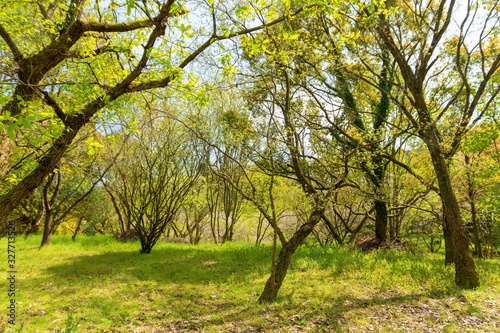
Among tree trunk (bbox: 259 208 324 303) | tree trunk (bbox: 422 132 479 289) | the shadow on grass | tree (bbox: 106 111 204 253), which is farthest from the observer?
tree (bbox: 106 111 204 253)

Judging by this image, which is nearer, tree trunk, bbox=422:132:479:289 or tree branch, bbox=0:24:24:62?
tree branch, bbox=0:24:24:62

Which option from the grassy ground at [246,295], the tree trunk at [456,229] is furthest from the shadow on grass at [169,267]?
the tree trunk at [456,229]

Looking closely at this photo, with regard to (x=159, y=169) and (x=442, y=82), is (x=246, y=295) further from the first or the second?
(x=442, y=82)

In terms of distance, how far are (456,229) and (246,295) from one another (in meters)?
5.77

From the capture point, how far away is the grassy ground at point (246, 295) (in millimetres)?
5715

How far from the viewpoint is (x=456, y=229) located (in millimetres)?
7316

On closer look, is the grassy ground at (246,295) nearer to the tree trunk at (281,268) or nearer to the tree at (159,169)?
the tree trunk at (281,268)

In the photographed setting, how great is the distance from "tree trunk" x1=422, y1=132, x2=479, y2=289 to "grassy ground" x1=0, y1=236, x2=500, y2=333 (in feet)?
1.09

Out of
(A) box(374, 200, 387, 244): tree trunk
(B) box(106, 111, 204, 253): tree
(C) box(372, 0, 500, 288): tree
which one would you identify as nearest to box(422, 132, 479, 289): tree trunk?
(C) box(372, 0, 500, 288): tree

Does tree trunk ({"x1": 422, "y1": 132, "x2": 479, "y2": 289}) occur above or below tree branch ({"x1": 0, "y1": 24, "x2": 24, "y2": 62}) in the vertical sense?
below

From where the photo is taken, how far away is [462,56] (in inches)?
427

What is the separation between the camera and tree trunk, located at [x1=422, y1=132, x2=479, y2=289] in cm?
→ 705

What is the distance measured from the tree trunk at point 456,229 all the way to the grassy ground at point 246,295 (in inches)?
13.1

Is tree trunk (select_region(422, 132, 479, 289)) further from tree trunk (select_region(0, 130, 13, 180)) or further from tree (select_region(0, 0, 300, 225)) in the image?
tree trunk (select_region(0, 130, 13, 180))
